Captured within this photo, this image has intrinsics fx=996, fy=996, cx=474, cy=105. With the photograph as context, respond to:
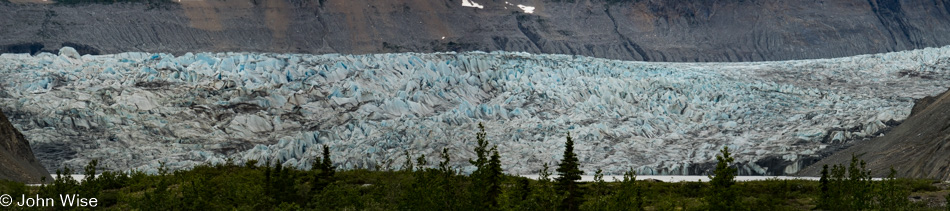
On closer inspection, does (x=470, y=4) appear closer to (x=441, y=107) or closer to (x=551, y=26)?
(x=551, y=26)

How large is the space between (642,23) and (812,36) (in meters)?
16.3

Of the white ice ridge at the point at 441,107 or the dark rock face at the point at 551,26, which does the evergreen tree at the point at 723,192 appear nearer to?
the white ice ridge at the point at 441,107

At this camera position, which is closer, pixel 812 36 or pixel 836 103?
pixel 836 103

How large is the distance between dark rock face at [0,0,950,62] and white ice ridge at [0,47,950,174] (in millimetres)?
43002

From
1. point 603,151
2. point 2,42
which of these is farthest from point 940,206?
point 2,42

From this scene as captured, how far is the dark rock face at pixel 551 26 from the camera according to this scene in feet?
279

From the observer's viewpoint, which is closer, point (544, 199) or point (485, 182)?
point (544, 199)

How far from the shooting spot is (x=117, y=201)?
17.2 m

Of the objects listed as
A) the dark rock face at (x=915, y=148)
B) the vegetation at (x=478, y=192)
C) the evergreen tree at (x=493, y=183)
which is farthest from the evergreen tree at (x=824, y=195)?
the dark rock face at (x=915, y=148)

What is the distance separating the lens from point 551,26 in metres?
96.2

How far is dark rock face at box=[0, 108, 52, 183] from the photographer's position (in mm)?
21766

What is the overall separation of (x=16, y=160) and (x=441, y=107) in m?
19.4

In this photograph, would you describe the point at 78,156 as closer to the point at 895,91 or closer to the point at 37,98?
the point at 37,98

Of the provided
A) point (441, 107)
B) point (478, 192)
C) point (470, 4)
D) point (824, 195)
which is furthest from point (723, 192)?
point (470, 4)
